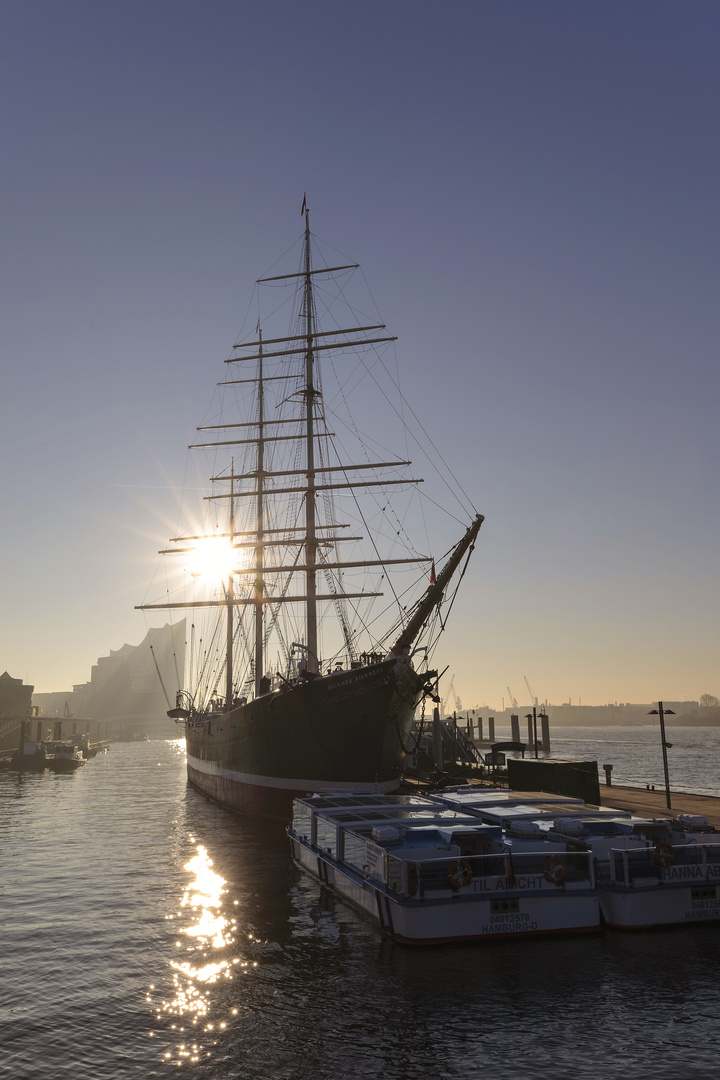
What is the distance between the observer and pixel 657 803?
107 feet

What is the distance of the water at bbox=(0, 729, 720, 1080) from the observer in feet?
34.7

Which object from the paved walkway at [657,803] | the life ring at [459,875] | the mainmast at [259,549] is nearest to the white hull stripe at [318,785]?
the paved walkway at [657,803]

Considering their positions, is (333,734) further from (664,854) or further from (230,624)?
(230,624)

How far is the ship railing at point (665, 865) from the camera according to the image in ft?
53.1

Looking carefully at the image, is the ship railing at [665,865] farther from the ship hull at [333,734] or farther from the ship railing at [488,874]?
the ship hull at [333,734]

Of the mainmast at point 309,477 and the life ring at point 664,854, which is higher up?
the mainmast at point 309,477

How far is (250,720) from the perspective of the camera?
1507 inches

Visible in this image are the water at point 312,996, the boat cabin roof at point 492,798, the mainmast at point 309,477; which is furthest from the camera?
the mainmast at point 309,477

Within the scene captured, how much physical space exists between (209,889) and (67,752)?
83.7 metres

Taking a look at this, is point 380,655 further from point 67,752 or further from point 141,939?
point 67,752

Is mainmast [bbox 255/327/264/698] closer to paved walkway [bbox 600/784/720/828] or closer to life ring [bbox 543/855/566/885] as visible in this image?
paved walkway [bbox 600/784/720/828]

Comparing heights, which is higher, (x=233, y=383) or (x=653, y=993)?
(x=233, y=383)

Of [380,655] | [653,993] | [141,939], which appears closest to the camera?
[653,993]

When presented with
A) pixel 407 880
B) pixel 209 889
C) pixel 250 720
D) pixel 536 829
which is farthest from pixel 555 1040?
pixel 250 720
